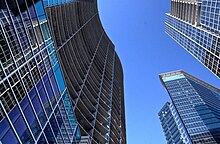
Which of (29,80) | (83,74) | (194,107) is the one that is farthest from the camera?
(194,107)

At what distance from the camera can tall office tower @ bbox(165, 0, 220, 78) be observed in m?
75.8

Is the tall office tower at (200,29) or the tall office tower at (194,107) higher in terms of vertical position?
the tall office tower at (200,29)

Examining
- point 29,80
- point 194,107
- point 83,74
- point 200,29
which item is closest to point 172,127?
point 194,107

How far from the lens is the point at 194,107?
113 meters

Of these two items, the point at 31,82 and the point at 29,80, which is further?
the point at 31,82

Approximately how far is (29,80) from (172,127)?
116406 millimetres

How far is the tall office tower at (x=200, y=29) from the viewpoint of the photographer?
2982 inches

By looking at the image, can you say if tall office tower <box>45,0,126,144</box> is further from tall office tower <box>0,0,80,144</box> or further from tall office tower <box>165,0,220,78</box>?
tall office tower <box>165,0,220,78</box>

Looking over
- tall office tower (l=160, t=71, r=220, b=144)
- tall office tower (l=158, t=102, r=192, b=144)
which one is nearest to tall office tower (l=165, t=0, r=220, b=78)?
tall office tower (l=160, t=71, r=220, b=144)

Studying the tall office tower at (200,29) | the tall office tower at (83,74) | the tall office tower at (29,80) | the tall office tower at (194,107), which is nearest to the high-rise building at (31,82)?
the tall office tower at (29,80)

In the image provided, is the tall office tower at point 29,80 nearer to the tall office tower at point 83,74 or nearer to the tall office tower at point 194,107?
the tall office tower at point 83,74

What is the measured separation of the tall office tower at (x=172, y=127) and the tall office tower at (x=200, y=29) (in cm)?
3179

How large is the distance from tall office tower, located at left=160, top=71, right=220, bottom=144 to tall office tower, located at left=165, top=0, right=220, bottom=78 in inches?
998

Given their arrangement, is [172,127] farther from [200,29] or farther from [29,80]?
[29,80]
